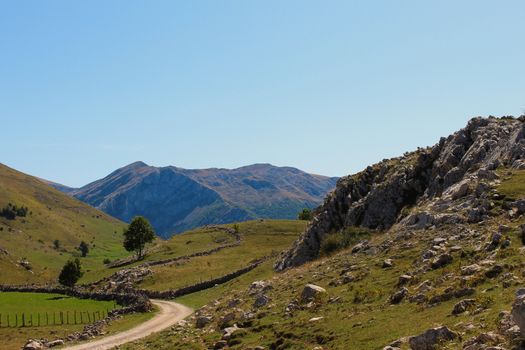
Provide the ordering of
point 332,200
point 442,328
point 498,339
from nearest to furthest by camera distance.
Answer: point 498,339
point 442,328
point 332,200

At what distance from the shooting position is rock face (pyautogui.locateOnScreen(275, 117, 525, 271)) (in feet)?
157

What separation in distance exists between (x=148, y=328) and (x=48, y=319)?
24492mm

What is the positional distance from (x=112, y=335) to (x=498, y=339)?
46960 millimetres

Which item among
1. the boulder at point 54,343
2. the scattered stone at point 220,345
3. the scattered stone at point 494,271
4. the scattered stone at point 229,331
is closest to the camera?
the scattered stone at point 494,271

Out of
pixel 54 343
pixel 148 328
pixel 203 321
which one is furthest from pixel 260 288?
pixel 54 343

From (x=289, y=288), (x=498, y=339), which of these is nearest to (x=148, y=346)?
(x=289, y=288)

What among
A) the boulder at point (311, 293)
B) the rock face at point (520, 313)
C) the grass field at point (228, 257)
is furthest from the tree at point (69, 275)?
the rock face at point (520, 313)

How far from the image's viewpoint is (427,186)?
214ft

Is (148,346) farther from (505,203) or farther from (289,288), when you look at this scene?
(505,203)

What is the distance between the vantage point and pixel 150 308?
2889 inches

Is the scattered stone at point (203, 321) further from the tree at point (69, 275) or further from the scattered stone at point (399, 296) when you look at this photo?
the tree at point (69, 275)

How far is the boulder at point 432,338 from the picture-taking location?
19.6 meters

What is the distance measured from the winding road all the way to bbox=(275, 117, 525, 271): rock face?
18549 mm

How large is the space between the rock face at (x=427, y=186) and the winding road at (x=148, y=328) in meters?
18.5
